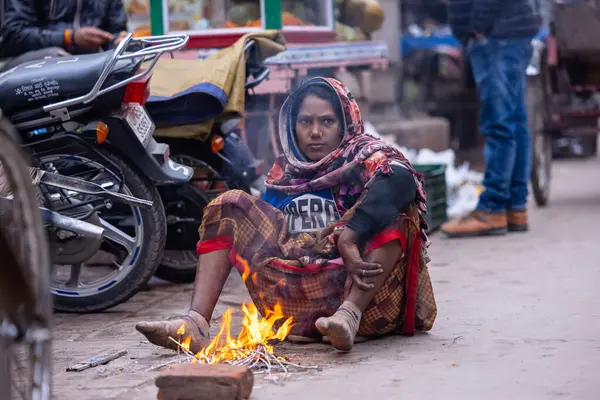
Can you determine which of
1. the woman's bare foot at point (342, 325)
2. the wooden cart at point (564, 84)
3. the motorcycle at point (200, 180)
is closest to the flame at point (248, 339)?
the woman's bare foot at point (342, 325)

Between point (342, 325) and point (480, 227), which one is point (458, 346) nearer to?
point (342, 325)

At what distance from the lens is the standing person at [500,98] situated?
747cm

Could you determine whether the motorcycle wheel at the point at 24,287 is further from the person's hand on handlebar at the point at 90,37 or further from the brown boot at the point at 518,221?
the brown boot at the point at 518,221

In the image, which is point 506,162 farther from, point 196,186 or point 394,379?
point 394,379

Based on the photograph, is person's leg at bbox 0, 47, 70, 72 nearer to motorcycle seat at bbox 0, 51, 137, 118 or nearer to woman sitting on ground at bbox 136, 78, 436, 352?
motorcycle seat at bbox 0, 51, 137, 118

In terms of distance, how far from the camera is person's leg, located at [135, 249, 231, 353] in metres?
3.82

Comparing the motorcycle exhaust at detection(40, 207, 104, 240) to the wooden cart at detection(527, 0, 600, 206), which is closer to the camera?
the motorcycle exhaust at detection(40, 207, 104, 240)

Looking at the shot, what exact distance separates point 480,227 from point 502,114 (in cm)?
83

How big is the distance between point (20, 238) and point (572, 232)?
18.0 feet

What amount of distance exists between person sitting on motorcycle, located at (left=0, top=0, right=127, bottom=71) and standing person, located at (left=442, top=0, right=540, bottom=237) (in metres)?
2.60

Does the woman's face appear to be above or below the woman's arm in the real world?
above

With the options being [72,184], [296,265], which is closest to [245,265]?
[296,265]

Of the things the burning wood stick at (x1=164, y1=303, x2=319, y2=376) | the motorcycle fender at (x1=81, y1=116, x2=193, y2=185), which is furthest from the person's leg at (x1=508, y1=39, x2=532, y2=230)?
the burning wood stick at (x1=164, y1=303, x2=319, y2=376)

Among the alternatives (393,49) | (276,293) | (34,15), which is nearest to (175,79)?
(34,15)
